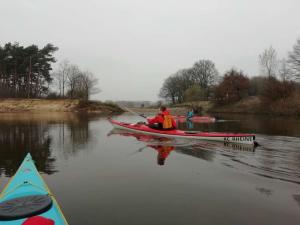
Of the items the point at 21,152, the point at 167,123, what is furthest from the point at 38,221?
the point at 167,123

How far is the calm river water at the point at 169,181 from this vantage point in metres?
5.05

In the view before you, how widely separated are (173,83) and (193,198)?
2952 inches

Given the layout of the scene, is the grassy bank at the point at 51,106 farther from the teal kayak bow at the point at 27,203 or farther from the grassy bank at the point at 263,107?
the teal kayak bow at the point at 27,203

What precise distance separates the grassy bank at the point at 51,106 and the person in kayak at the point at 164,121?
35.1 metres

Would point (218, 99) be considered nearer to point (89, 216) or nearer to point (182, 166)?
point (182, 166)

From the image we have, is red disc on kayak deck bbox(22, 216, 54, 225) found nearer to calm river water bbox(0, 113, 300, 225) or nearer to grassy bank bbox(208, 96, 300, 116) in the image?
calm river water bbox(0, 113, 300, 225)

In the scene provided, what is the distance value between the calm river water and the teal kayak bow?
793 millimetres

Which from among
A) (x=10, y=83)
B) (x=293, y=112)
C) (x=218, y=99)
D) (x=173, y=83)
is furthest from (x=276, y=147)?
(x=173, y=83)

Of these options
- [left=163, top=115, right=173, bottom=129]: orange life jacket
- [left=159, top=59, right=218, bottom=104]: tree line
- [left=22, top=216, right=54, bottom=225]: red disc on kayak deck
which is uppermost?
[left=159, top=59, right=218, bottom=104]: tree line

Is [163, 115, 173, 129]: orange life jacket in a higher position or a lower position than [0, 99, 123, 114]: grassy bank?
lower

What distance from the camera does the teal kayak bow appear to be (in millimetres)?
3717

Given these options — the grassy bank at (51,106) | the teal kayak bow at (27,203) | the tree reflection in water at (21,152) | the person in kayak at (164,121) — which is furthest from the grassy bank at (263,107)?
the teal kayak bow at (27,203)

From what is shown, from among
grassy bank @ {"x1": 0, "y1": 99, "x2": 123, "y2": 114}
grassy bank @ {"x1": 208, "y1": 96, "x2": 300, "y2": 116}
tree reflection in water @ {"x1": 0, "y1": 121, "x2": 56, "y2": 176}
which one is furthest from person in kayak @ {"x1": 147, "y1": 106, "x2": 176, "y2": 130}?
grassy bank @ {"x1": 0, "y1": 99, "x2": 123, "y2": 114}

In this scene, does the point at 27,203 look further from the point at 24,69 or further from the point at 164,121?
the point at 24,69
